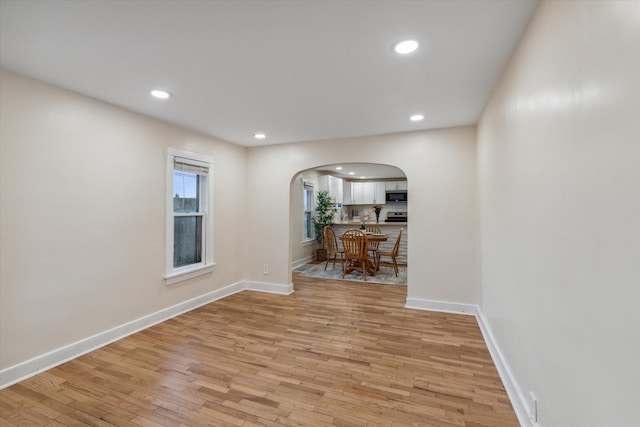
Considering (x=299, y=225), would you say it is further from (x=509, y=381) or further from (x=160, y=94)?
(x=509, y=381)

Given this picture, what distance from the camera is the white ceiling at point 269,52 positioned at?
1.51 meters

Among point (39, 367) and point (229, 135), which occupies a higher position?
point (229, 135)

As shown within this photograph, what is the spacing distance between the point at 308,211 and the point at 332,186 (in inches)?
56.9

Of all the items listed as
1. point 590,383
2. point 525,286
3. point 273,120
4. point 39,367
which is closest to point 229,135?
point 273,120

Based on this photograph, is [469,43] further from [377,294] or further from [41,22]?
[377,294]

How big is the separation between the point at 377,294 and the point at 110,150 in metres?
3.86

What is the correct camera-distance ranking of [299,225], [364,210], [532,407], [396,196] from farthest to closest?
[364,210], [396,196], [299,225], [532,407]

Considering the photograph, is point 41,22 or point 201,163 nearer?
point 41,22

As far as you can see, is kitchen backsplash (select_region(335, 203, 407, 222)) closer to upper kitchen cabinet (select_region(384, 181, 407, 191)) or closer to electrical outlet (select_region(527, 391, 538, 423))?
upper kitchen cabinet (select_region(384, 181, 407, 191))

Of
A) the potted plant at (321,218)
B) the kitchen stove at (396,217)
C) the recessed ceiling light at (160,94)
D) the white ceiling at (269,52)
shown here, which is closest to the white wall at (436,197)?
the white ceiling at (269,52)

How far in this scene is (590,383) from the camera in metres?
1.00

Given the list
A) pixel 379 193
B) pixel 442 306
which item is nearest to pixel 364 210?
pixel 379 193

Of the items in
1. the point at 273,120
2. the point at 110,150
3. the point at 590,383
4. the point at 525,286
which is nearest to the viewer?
the point at 590,383

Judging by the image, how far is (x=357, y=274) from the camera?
19.1 ft
